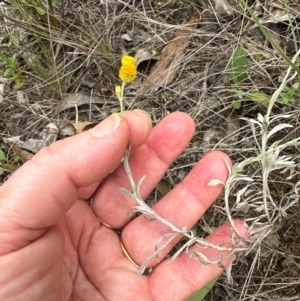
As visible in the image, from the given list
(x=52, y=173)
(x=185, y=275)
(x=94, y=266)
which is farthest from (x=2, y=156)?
(x=185, y=275)

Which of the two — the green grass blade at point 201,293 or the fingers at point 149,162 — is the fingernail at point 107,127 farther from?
the green grass blade at point 201,293

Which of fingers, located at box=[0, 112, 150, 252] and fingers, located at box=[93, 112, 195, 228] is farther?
fingers, located at box=[93, 112, 195, 228]

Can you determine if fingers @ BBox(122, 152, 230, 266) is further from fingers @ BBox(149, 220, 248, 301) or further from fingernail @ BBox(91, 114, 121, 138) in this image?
fingernail @ BBox(91, 114, 121, 138)

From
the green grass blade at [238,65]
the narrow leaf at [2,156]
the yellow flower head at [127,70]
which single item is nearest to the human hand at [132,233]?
the yellow flower head at [127,70]

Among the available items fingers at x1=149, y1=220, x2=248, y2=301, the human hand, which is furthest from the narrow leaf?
fingers at x1=149, y1=220, x2=248, y2=301

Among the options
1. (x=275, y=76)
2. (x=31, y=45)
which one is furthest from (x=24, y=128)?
(x=275, y=76)
